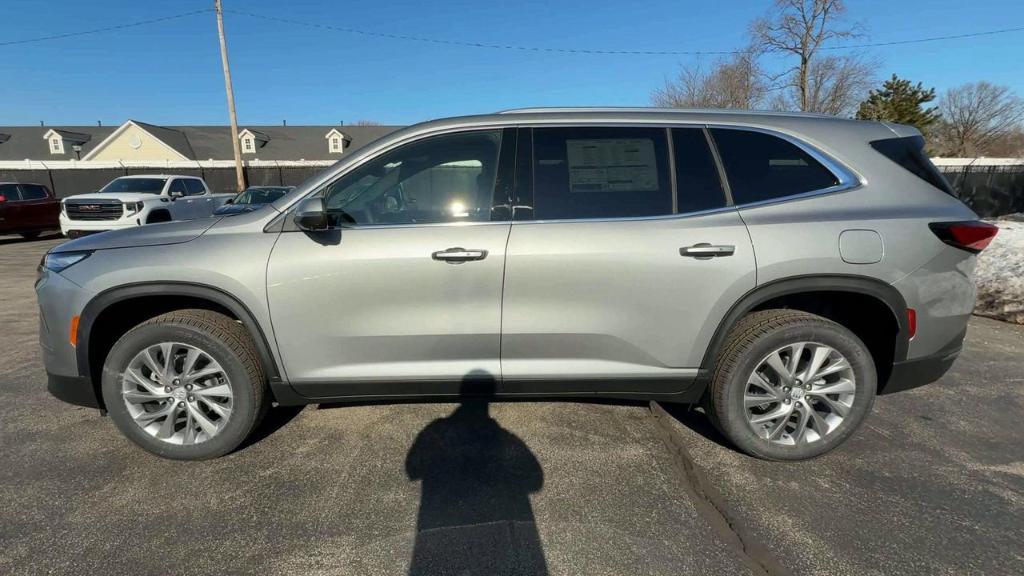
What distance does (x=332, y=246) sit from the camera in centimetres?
255

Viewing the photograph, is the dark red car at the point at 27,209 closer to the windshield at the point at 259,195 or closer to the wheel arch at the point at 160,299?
the windshield at the point at 259,195

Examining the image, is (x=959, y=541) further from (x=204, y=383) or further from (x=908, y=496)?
(x=204, y=383)

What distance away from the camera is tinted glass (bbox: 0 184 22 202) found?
13.0m

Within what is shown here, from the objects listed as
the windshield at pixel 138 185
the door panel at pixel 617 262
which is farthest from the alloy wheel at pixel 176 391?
the windshield at pixel 138 185

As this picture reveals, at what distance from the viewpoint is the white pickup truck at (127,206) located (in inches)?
432

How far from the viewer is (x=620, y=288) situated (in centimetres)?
256

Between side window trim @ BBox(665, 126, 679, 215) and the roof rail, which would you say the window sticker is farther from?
the roof rail

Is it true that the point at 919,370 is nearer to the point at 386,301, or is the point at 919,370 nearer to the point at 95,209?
the point at 386,301

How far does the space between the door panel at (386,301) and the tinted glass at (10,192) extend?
16.2m

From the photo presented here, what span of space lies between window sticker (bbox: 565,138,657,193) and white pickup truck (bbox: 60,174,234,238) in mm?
10356

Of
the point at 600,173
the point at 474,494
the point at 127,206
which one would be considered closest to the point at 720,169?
the point at 600,173

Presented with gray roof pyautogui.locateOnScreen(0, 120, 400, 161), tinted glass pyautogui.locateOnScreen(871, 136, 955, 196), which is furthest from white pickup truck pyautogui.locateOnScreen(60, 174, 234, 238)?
gray roof pyautogui.locateOnScreen(0, 120, 400, 161)

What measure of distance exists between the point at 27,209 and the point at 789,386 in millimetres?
18550

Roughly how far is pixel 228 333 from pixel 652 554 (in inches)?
94.0
